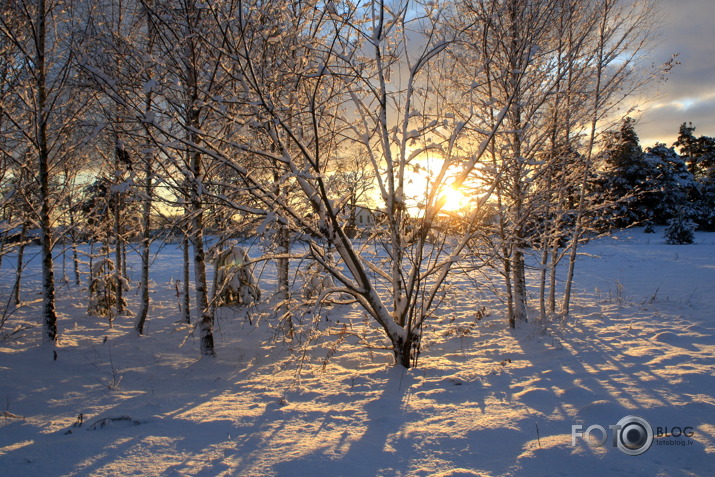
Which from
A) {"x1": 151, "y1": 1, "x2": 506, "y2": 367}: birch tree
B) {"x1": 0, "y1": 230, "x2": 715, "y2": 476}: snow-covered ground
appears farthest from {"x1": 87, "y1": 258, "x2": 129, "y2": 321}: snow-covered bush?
{"x1": 151, "y1": 1, "x2": 506, "y2": 367}: birch tree

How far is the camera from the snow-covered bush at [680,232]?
72.3 feet

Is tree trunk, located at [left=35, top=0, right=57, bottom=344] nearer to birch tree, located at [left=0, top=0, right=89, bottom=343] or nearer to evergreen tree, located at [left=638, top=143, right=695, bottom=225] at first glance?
birch tree, located at [left=0, top=0, right=89, bottom=343]

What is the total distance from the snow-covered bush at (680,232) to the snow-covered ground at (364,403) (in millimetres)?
18719

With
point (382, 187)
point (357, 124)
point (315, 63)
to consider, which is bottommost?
point (382, 187)

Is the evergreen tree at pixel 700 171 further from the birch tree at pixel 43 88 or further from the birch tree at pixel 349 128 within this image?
the birch tree at pixel 43 88

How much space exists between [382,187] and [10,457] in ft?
12.7

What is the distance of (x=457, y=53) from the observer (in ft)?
24.3

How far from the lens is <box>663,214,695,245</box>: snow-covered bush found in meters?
22.0

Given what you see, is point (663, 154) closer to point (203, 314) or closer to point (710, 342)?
point (710, 342)

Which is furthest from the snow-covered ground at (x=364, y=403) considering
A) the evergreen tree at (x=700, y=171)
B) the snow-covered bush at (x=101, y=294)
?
the evergreen tree at (x=700, y=171)

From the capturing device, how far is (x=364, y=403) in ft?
12.7

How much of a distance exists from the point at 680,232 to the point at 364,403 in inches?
1006

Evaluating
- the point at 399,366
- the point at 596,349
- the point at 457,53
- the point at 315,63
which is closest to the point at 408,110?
the point at 315,63

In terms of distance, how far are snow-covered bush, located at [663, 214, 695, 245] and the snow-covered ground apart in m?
18.7
